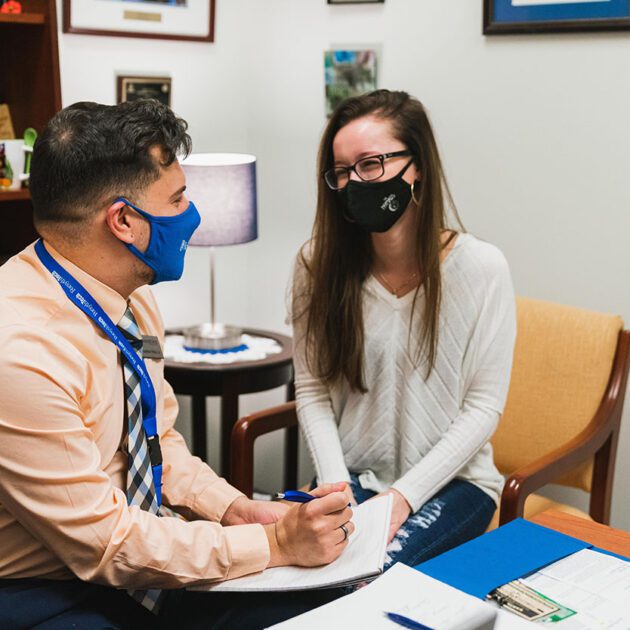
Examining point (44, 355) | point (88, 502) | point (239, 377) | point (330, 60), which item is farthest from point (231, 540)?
point (330, 60)

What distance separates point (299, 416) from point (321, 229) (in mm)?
445

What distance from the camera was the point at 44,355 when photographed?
1370mm

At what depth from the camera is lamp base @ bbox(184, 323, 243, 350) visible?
9.52ft

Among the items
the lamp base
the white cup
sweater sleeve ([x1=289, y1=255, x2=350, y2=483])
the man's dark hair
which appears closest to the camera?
the man's dark hair

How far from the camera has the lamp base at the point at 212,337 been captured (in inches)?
114

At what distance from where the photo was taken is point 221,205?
2797mm

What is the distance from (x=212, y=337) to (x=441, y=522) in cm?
116

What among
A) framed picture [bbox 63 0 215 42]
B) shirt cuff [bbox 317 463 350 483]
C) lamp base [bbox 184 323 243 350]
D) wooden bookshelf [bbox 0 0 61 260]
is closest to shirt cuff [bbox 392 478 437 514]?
shirt cuff [bbox 317 463 350 483]

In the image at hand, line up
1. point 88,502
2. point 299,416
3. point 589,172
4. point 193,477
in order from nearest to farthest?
1. point 88,502
2. point 193,477
3. point 299,416
4. point 589,172

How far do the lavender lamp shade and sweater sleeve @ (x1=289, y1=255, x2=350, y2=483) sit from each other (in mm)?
622

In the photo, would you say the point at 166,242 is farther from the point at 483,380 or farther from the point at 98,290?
the point at 483,380

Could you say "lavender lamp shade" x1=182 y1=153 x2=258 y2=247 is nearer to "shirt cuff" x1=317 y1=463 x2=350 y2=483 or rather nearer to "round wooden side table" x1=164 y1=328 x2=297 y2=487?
"round wooden side table" x1=164 y1=328 x2=297 y2=487

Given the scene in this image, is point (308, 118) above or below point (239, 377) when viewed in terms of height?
above

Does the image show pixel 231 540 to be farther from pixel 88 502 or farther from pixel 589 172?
pixel 589 172
